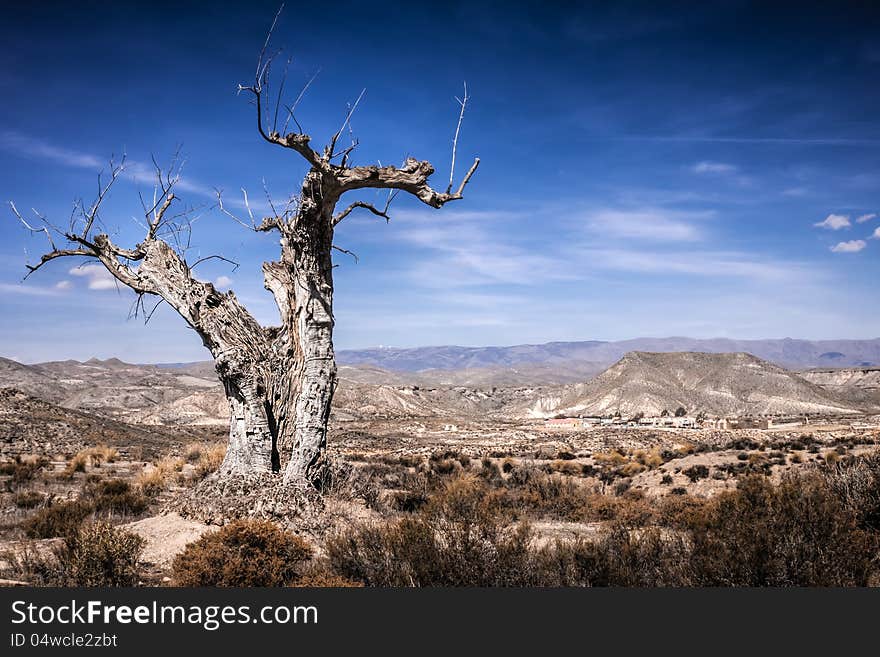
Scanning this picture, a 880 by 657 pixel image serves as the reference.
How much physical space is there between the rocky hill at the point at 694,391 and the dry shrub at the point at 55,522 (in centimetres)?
6451

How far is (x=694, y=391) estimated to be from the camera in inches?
2987

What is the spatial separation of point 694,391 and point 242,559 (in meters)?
78.3

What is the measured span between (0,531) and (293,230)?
6.46 m

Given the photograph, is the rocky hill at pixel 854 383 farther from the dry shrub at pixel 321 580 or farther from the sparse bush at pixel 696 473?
the dry shrub at pixel 321 580

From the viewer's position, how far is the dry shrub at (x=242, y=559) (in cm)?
555

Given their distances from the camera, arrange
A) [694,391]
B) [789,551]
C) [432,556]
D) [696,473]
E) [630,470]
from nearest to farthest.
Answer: [789,551] → [432,556] → [696,473] → [630,470] → [694,391]

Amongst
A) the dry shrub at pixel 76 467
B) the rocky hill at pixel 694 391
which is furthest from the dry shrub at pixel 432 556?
the rocky hill at pixel 694 391

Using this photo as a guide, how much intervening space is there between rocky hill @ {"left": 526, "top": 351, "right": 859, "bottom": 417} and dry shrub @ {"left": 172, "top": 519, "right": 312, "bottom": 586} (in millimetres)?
66081

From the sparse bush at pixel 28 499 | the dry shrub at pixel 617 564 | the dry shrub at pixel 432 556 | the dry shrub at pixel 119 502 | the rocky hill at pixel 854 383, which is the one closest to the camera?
the dry shrub at pixel 432 556

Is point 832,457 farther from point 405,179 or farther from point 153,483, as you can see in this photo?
point 153,483

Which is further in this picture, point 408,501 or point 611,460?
point 611,460

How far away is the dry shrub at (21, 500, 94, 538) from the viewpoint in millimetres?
8758

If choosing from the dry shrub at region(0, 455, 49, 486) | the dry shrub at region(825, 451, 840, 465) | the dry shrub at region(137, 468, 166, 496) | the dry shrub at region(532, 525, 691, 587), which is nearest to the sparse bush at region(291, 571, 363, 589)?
the dry shrub at region(532, 525, 691, 587)

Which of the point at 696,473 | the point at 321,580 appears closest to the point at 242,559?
the point at 321,580
